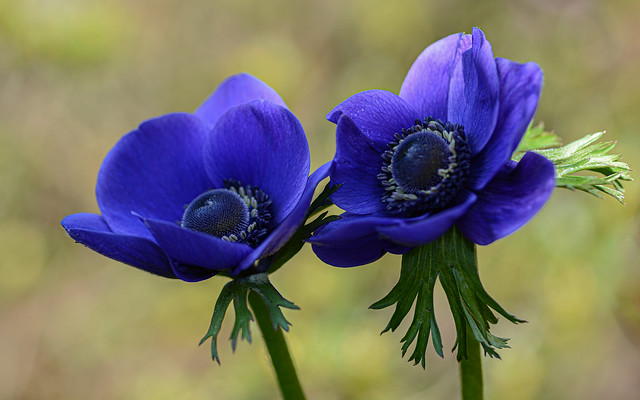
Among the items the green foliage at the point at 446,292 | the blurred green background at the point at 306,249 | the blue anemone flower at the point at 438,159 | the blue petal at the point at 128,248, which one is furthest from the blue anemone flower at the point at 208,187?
the blurred green background at the point at 306,249

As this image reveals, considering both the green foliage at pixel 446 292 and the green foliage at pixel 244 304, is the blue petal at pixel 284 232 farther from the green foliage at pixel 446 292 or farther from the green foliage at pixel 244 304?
the green foliage at pixel 446 292

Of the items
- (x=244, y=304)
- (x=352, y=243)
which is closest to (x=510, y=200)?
(x=352, y=243)

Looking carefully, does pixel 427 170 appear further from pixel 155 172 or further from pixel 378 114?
pixel 155 172

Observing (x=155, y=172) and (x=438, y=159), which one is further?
(x=155, y=172)

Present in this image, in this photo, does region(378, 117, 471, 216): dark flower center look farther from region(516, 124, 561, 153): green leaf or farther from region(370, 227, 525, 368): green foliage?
region(516, 124, 561, 153): green leaf

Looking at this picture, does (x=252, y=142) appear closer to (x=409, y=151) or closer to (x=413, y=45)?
(x=409, y=151)

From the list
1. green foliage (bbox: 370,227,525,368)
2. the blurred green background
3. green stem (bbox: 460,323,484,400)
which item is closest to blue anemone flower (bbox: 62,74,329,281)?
green foliage (bbox: 370,227,525,368)
